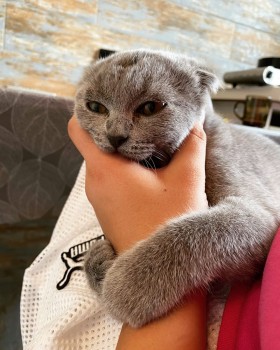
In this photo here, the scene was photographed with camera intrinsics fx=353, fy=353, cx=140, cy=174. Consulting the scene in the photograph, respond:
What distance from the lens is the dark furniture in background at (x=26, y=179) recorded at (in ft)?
3.65

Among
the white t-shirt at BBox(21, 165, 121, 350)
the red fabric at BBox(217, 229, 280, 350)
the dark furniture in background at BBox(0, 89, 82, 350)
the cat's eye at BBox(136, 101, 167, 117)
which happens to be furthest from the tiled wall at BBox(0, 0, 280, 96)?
the red fabric at BBox(217, 229, 280, 350)

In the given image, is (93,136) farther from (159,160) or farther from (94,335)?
(94,335)

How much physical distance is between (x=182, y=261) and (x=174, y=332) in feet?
0.32

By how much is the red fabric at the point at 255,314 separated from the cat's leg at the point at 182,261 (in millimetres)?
37

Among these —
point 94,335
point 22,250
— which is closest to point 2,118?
point 22,250

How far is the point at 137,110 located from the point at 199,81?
0.18 m

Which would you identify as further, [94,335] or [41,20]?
[41,20]

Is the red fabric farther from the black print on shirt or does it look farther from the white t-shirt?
the black print on shirt

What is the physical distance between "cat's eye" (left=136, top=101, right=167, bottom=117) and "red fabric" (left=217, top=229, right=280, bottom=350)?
316mm

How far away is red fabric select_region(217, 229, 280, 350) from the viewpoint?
0.42 m

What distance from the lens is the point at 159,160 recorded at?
0.73 m

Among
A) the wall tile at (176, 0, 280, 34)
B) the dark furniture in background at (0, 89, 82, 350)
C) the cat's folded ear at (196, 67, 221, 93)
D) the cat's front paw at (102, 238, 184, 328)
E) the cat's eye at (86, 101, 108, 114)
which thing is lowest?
the dark furniture in background at (0, 89, 82, 350)

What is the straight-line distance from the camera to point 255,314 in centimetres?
50

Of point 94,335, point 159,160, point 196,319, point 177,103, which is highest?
point 177,103
